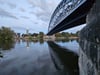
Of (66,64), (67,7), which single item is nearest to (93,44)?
(66,64)

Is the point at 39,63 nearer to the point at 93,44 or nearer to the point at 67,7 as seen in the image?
the point at 67,7

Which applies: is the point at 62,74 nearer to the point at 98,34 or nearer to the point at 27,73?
the point at 27,73

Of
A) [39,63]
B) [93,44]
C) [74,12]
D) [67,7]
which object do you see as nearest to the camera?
[93,44]

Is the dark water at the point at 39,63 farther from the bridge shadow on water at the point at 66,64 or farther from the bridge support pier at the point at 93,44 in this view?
the bridge support pier at the point at 93,44

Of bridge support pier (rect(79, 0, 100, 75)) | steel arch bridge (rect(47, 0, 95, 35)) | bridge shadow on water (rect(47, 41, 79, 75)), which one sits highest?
steel arch bridge (rect(47, 0, 95, 35))

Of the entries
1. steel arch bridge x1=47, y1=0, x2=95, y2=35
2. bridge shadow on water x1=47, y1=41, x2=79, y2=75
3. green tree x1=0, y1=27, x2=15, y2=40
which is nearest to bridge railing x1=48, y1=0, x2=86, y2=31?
steel arch bridge x1=47, y1=0, x2=95, y2=35

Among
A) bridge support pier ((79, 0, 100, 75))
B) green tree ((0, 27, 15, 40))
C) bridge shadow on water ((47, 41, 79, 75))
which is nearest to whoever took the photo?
bridge support pier ((79, 0, 100, 75))

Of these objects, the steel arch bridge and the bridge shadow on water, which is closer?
the steel arch bridge

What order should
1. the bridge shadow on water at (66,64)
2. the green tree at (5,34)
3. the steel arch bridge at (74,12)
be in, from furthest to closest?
1. the green tree at (5,34)
2. the bridge shadow on water at (66,64)
3. the steel arch bridge at (74,12)

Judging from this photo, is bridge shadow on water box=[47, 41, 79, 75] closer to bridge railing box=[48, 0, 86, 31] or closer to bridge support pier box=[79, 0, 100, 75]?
bridge railing box=[48, 0, 86, 31]

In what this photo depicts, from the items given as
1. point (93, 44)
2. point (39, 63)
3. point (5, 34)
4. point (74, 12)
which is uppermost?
point (5, 34)

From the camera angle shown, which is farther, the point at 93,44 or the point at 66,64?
the point at 66,64

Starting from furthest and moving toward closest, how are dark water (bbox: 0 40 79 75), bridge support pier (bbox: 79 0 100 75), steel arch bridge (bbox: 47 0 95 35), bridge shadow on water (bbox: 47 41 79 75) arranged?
bridge shadow on water (bbox: 47 41 79 75) < dark water (bbox: 0 40 79 75) < steel arch bridge (bbox: 47 0 95 35) < bridge support pier (bbox: 79 0 100 75)

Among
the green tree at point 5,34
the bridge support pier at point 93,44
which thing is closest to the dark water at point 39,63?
the bridge support pier at point 93,44
